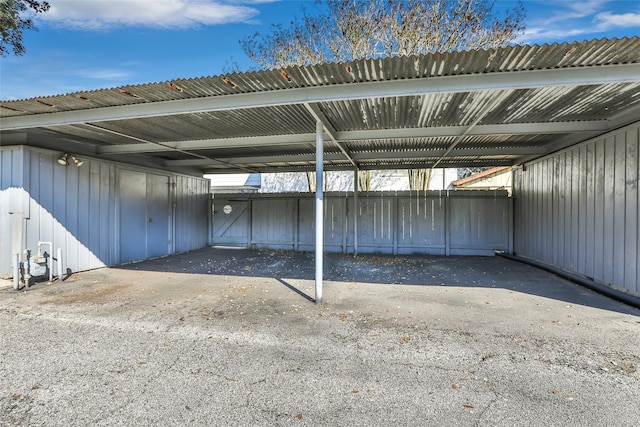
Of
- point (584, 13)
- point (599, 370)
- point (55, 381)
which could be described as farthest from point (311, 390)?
point (584, 13)

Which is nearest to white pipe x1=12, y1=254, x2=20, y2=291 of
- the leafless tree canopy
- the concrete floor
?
the concrete floor

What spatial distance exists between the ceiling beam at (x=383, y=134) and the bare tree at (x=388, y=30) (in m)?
3.34

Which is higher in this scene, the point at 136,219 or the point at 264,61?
the point at 264,61

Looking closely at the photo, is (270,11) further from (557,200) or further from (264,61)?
(557,200)

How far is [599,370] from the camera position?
2.53 metres

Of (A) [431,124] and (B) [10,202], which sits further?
(B) [10,202]

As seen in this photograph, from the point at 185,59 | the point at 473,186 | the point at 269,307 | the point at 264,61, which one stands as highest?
the point at 264,61

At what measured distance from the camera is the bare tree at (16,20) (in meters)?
6.67

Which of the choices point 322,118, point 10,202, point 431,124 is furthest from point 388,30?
point 10,202

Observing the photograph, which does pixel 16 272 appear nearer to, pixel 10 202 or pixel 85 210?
pixel 10 202

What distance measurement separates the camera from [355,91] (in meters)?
3.58

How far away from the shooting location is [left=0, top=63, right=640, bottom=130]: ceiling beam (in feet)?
9.89

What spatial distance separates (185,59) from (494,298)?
7915 mm

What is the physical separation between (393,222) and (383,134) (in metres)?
4.19
